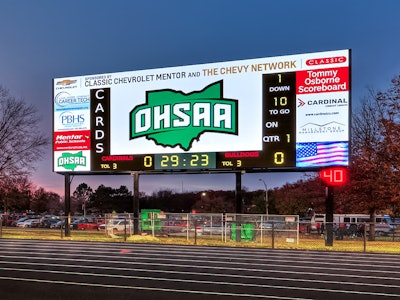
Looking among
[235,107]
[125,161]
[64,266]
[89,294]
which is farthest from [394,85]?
[89,294]

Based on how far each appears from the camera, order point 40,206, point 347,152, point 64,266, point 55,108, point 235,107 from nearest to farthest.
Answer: point 64,266 < point 347,152 < point 235,107 < point 55,108 < point 40,206

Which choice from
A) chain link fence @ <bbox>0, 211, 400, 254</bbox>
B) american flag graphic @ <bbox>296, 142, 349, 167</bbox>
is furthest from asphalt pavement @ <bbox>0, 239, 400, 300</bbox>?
american flag graphic @ <bbox>296, 142, 349, 167</bbox>

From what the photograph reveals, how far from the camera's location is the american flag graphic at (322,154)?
21000mm

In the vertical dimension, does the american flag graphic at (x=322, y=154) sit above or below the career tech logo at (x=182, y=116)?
below

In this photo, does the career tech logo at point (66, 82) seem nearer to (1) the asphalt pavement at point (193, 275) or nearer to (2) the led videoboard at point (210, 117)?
(2) the led videoboard at point (210, 117)

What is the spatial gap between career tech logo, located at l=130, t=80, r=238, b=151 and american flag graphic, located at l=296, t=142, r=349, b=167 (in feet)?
11.1

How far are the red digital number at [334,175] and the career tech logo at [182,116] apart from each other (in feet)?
15.4

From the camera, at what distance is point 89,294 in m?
9.34

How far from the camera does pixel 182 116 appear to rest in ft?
78.0

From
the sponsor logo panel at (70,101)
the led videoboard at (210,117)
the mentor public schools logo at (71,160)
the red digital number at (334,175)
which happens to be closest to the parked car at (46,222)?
the mentor public schools logo at (71,160)

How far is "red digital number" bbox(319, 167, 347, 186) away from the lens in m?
21.4

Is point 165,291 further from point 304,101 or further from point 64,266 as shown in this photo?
point 304,101

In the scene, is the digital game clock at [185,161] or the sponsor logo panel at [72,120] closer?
the digital game clock at [185,161]

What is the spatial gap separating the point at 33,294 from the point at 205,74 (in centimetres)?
1632
